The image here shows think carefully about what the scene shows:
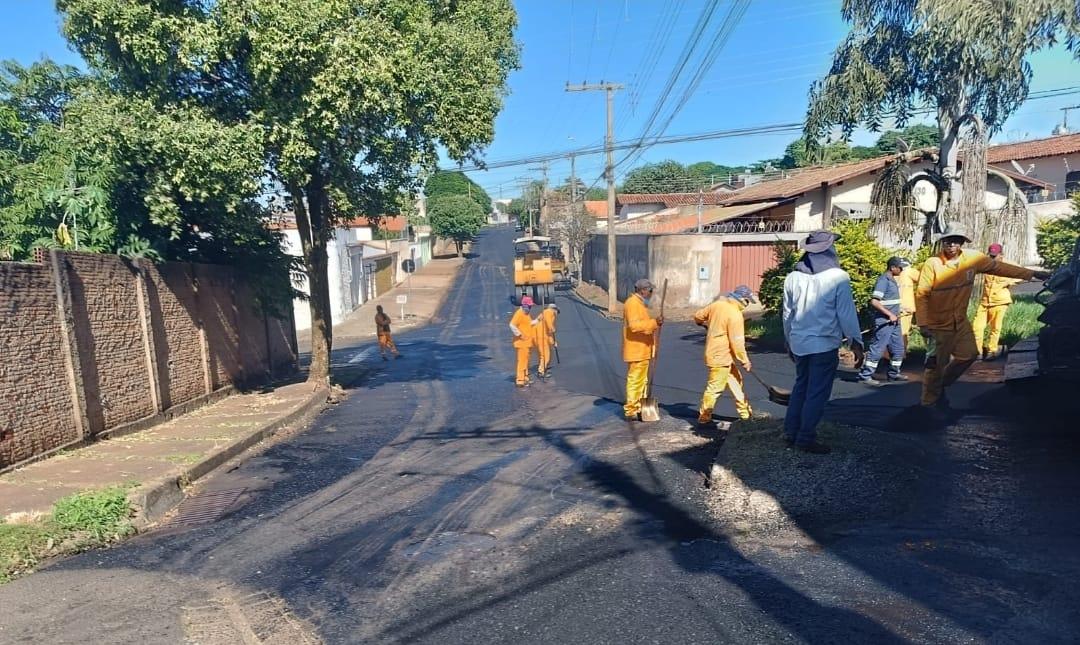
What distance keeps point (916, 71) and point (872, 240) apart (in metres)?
2.71

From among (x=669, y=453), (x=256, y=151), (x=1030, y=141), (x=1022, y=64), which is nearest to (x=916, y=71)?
(x=1022, y=64)

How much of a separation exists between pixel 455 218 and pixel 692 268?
47950mm

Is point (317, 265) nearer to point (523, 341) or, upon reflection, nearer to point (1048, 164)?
point (523, 341)

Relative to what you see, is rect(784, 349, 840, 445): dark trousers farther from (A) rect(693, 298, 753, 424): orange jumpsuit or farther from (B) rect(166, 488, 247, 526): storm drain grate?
(B) rect(166, 488, 247, 526): storm drain grate

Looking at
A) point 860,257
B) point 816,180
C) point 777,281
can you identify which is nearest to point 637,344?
point 860,257

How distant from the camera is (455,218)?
233ft

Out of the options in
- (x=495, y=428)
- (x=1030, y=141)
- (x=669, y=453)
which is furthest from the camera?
(x=1030, y=141)

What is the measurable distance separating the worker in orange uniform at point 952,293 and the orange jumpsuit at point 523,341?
6.99m

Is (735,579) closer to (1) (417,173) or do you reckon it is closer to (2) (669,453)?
(2) (669,453)

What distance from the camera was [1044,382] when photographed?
7.46 m

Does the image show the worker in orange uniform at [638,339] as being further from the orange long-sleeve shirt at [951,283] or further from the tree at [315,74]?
the tree at [315,74]

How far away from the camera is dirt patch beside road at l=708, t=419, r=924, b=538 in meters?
4.84

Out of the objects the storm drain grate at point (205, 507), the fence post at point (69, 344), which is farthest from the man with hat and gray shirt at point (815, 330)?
the fence post at point (69, 344)

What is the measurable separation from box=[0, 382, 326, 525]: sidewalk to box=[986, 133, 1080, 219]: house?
29661 mm
